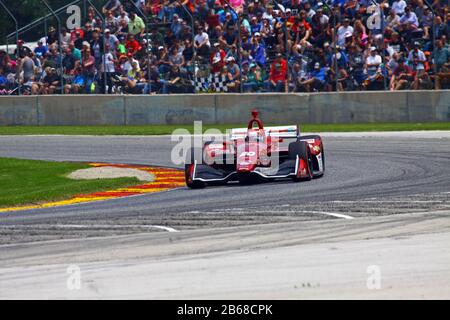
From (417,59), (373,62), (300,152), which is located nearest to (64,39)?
(373,62)

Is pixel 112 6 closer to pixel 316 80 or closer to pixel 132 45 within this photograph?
pixel 132 45

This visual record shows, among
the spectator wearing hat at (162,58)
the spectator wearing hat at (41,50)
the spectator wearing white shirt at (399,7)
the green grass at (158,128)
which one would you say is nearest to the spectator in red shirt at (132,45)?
the spectator wearing hat at (162,58)

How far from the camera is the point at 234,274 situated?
899cm

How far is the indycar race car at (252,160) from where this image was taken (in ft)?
54.2

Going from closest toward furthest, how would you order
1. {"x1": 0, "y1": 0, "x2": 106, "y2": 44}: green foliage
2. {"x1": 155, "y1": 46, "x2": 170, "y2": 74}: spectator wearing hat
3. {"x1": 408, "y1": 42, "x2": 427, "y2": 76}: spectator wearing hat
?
{"x1": 408, "y1": 42, "x2": 427, "y2": 76}: spectator wearing hat
{"x1": 155, "y1": 46, "x2": 170, "y2": 74}: spectator wearing hat
{"x1": 0, "y1": 0, "x2": 106, "y2": 44}: green foliage

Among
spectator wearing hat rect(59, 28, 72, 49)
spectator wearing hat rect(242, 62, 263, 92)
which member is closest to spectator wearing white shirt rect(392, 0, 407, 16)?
spectator wearing hat rect(242, 62, 263, 92)

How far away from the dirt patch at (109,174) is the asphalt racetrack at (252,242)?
78.5 inches

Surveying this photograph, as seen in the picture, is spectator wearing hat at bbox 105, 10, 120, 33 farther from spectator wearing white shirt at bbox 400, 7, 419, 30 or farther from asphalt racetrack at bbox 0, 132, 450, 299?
asphalt racetrack at bbox 0, 132, 450, 299

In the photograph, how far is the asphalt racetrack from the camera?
8.48 meters

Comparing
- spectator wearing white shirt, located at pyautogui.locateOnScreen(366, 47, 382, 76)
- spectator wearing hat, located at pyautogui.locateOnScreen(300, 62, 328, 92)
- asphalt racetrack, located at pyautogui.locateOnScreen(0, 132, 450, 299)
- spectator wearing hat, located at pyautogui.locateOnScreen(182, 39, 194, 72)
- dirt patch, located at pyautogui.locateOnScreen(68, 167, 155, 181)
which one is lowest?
asphalt racetrack, located at pyautogui.locateOnScreen(0, 132, 450, 299)

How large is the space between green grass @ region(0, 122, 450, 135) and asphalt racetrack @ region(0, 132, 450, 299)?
8.14 meters

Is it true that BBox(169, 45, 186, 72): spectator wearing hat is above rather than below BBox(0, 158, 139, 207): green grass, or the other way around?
above

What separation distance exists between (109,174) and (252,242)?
8239mm

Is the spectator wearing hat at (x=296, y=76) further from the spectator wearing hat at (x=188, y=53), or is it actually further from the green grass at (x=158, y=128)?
the spectator wearing hat at (x=188, y=53)
